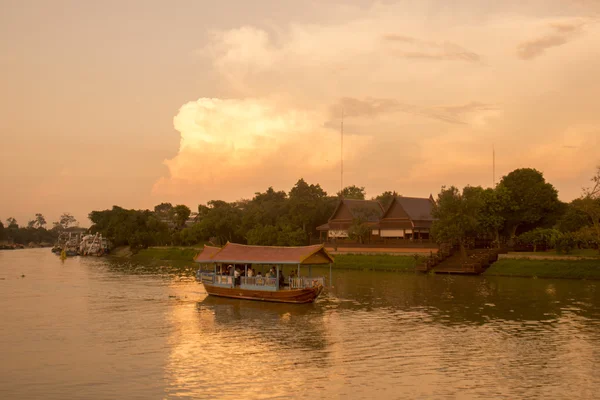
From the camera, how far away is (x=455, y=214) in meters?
63.5

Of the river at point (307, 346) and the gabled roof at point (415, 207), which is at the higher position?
the gabled roof at point (415, 207)

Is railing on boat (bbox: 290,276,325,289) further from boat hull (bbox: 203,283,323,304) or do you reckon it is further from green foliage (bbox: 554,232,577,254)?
green foliage (bbox: 554,232,577,254)

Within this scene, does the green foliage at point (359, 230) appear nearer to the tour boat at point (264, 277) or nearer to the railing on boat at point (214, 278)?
the railing on boat at point (214, 278)

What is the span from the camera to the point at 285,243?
84.6 m

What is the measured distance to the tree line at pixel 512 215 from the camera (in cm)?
6262

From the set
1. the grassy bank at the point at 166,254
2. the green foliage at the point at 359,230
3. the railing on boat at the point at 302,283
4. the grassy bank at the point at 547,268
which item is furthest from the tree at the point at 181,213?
the railing on boat at the point at 302,283

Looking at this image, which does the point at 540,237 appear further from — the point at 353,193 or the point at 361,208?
the point at 353,193

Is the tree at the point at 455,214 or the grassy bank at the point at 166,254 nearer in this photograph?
the tree at the point at 455,214

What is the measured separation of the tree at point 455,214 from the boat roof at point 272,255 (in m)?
27.6

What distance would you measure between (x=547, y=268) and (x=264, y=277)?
30864 mm

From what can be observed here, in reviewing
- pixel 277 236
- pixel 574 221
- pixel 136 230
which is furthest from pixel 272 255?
pixel 136 230

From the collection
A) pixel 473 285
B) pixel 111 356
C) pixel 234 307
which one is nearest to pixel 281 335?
pixel 111 356

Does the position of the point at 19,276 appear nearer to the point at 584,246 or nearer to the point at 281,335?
the point at 281,335

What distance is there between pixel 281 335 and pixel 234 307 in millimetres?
10627
